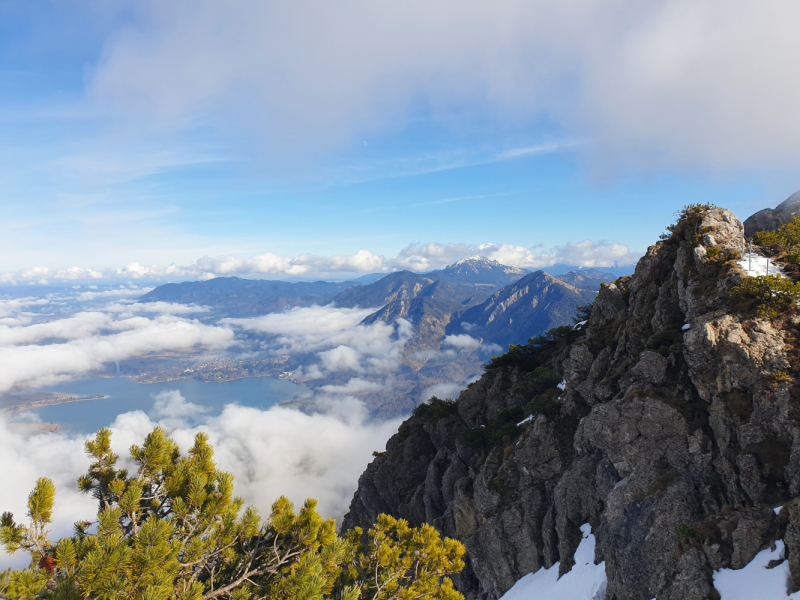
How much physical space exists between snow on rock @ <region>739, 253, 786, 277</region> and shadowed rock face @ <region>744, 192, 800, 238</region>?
45.7m

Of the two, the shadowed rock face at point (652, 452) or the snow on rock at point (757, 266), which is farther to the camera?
the snow on rock at point (757, 266)

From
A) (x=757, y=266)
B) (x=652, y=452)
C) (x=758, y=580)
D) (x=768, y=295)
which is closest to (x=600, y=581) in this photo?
(x=652, y=452)

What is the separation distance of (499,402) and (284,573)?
37.6 m

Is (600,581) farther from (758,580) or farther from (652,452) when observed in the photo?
(758,580)

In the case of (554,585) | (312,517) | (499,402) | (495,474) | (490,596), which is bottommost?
(490,596)

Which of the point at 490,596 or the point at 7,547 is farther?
the point at 490,596

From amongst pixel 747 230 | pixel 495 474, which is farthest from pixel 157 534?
pixel 747 230

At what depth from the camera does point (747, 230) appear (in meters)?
66.6

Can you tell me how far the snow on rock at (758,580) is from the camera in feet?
A: 49.6

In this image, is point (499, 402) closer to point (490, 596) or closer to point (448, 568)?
point (490, 596)

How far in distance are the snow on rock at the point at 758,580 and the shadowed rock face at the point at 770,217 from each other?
2639 inches

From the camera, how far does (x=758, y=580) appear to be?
16.0 metres

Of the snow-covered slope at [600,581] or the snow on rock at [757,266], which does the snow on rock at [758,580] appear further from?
the snow on rock at [757,266]

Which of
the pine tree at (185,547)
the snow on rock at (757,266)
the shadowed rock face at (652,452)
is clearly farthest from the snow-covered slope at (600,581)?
the snow on rock at (757,266)
